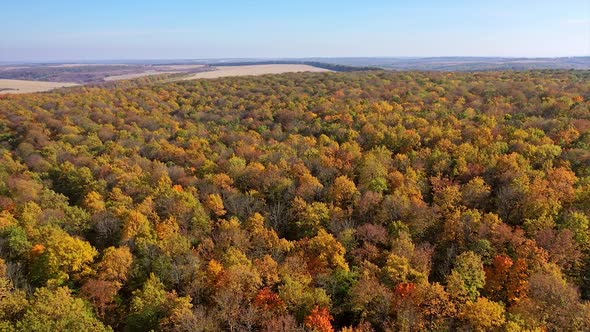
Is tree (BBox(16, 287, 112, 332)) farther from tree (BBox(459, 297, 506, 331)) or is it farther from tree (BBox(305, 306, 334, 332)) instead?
tree (BBox(459, 297, 506, 331))

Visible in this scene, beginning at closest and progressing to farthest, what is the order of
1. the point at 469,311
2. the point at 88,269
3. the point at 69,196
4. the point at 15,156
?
the point at 469,311, the point at 88,269, the point at 69,196, the point at 15,156

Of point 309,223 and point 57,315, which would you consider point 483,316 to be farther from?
point 57,315

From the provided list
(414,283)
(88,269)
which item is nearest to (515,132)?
(414,283)

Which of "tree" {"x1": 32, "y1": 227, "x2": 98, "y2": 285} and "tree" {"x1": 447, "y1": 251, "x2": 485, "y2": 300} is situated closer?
"tree" {"x1": 447, "y1": 251, "x2": 485, "y2": 300}

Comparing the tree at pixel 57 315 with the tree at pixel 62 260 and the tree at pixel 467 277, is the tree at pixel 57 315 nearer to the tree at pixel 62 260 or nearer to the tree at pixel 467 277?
the tree at pixel 62 260

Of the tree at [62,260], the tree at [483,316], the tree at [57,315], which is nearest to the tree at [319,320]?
the tree at [483,316]

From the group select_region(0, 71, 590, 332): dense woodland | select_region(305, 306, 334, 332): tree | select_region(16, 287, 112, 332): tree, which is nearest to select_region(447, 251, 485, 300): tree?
select_region(0, 71, 590, 332): dense woodland

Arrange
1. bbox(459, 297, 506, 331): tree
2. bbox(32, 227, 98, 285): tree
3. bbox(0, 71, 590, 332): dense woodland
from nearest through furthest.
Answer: bbox(459, 297, 506, 331): tree → bbox(0, 71, 590, 332): dense woodland → bbox(32, 227, 98, 285): tree

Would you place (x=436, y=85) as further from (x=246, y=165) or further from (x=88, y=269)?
(x=88, y=269)

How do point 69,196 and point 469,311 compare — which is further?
point 69,196
